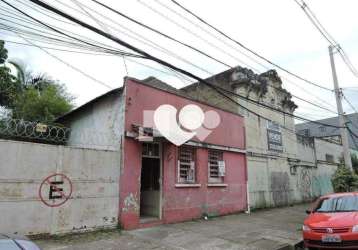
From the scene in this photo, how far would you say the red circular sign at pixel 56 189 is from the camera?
7969 mm

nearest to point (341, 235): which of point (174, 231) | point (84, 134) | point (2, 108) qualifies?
point (174, 231)

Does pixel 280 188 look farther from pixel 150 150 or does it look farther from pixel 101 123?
pixel 101 123

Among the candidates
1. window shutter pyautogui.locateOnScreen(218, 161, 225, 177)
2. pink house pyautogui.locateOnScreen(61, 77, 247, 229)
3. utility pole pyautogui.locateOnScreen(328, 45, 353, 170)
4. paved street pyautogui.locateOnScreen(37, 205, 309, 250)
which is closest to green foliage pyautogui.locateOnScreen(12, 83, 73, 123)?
pink house pyautogui.locateOnScreen(61, 77, 247, 229)

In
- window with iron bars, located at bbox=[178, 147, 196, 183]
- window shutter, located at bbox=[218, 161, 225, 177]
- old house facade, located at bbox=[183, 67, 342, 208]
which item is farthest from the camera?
old house facade, located at bbox=[183, 67, 342, 208]

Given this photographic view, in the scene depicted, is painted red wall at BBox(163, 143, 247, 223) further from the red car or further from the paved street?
the red car

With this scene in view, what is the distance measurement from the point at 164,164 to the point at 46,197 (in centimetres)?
440

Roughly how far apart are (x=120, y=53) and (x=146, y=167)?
5440mm

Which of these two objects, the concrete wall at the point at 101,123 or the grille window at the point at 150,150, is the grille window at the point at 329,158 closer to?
the grille window at the point at 150,150

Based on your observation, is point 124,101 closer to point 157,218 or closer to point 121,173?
point 121,173

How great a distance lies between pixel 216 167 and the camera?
13719 mm

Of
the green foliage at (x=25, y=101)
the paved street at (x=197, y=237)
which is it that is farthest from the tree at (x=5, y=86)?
the paved street at (x=197, y=237)

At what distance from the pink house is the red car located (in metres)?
4.80

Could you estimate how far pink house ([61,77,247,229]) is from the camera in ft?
32.8

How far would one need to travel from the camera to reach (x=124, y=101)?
1015cm
